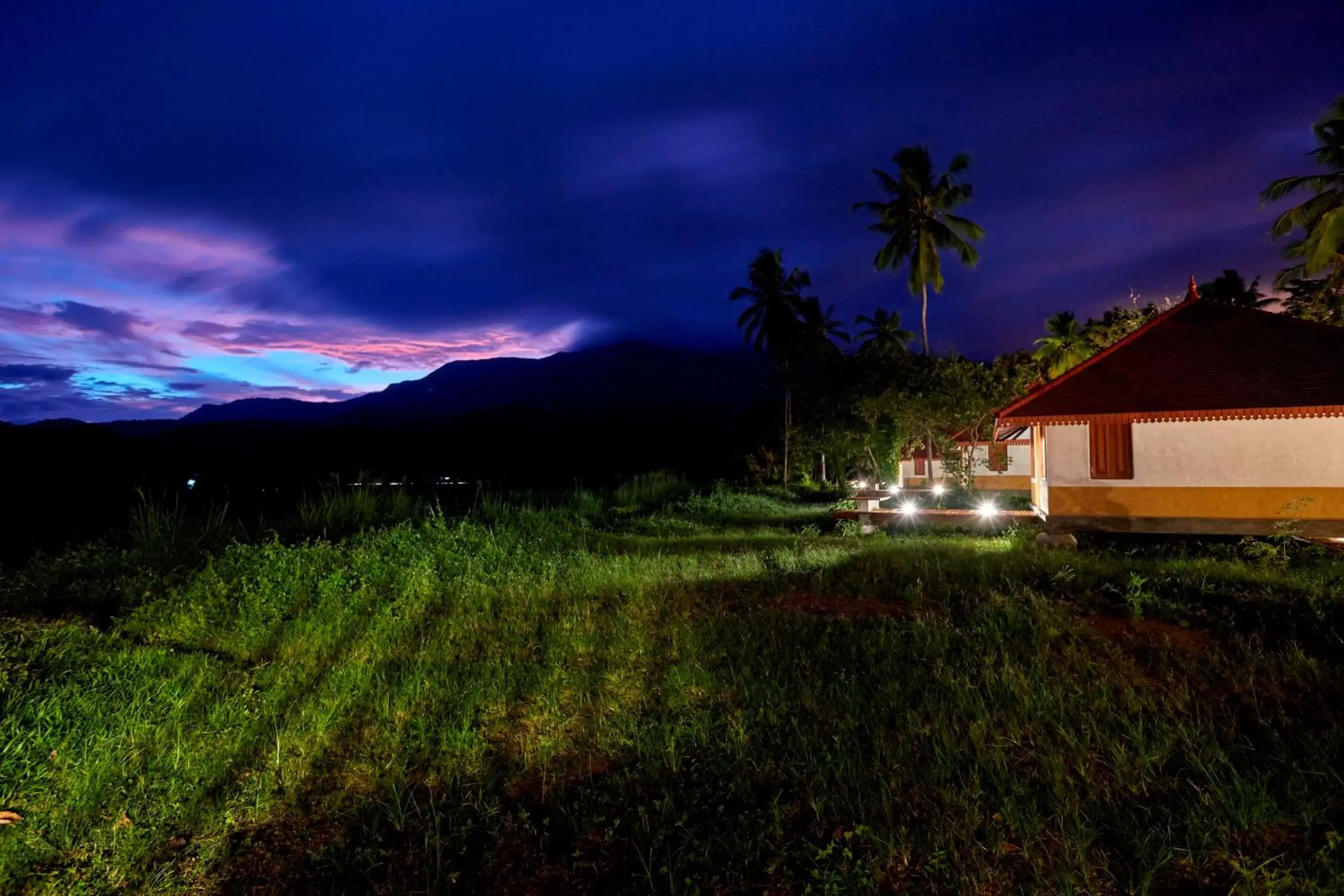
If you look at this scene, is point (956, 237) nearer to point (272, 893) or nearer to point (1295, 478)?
point (1295, 478)

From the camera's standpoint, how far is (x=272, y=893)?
2.75 m

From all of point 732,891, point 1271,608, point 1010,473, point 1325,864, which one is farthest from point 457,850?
point 1010,473

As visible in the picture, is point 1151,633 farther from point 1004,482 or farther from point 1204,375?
point 1004,482

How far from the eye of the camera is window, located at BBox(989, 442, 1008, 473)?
30.6 metres

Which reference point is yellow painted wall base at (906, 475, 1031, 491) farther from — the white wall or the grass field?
the grass field

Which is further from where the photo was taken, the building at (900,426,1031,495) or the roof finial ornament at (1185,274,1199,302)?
the building at (900,426,1031,495)

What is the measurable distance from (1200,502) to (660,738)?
13.1m

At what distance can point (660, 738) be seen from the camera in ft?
12.6

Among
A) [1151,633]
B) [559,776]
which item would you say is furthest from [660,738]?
[1151,633]

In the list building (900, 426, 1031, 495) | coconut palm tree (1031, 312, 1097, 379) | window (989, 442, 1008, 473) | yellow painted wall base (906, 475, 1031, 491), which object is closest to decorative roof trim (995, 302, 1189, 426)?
building (900, 426, 1031, 495)

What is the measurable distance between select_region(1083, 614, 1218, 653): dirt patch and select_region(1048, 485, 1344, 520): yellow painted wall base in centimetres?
810

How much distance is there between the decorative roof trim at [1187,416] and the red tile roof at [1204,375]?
0.06ft

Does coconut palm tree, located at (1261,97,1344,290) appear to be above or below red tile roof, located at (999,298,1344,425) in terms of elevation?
above

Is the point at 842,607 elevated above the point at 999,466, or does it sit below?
below
